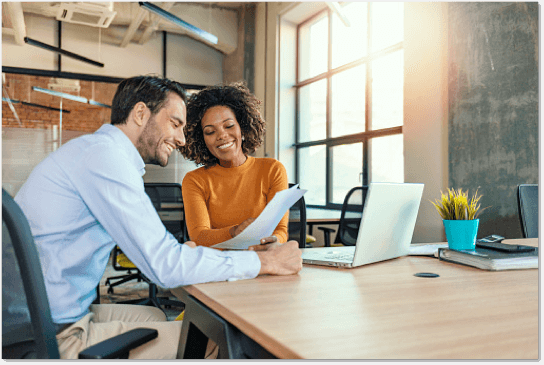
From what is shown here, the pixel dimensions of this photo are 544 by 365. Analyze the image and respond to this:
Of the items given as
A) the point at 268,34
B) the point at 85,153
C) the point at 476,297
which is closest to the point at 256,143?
the point at 85,153

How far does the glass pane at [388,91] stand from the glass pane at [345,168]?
1.52 ft

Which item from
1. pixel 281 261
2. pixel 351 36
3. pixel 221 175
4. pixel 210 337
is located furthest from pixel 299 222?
pixel 351 36

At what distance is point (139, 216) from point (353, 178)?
15.3 ft

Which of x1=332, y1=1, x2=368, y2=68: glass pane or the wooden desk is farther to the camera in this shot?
x1=332, y1=1, x2=368, y2=68: glass pane

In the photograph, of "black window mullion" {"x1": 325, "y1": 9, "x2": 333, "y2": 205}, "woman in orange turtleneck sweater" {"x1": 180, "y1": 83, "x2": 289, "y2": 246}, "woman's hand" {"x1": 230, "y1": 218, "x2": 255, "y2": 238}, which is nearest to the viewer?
"woman's hand" {"x1": 230, "y1": 218, "x2": 255, "y2": 238}

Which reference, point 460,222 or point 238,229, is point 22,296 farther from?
point 460,222

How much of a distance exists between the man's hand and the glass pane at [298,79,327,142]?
5.02 meters

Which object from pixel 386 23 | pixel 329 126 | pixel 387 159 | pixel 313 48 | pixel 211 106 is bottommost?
pixel 387 159

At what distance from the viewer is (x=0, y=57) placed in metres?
6.38

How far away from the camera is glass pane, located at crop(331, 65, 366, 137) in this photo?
5.44m

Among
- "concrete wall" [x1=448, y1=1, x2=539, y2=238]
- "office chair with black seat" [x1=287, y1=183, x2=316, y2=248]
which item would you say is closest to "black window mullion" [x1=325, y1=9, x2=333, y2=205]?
"concrete wall" [x1=448, y1=1, x2=539, y2=238]

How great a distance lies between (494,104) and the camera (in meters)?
3.22

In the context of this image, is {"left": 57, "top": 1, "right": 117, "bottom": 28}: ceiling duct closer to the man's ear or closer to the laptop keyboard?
the man's ear

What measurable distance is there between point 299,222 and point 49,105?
233 inches
